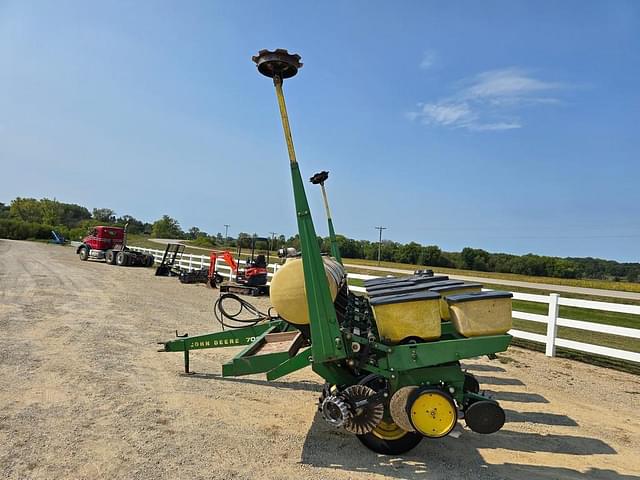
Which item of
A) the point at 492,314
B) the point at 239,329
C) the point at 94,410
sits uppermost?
the point at 492,314

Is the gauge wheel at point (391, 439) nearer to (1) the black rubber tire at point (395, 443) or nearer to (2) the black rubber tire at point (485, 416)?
(1) the black rubber tire at point (395, 443)

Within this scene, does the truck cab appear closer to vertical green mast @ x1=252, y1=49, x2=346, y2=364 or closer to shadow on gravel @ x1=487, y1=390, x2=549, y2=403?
shadow on gravel @ x1=487, y1=390, x2=549, y2=403

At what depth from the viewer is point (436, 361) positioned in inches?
127

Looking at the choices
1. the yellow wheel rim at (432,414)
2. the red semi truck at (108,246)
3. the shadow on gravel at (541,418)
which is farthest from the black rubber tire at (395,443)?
the red semi truck at (108,246)

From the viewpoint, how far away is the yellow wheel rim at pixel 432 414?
3.07 metres

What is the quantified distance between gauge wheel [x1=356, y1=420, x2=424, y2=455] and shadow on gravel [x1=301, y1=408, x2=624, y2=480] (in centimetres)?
6

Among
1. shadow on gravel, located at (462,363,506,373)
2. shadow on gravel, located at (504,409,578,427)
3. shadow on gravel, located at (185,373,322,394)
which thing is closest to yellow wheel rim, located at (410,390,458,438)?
shadow on gravel, located at (504,409,578,427)

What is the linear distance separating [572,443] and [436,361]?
189cm

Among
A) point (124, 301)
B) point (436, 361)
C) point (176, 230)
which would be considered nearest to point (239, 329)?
point (436, 361)

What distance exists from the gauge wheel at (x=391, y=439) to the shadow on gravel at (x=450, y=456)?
0.21 ft

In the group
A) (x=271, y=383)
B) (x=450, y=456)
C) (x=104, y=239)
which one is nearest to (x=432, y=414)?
(x=450, y=456)

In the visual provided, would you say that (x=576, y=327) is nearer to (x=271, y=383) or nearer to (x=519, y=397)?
(x=519, y=397)

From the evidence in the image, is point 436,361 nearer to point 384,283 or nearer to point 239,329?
point 384,283

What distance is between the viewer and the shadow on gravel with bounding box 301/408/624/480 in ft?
10.9
